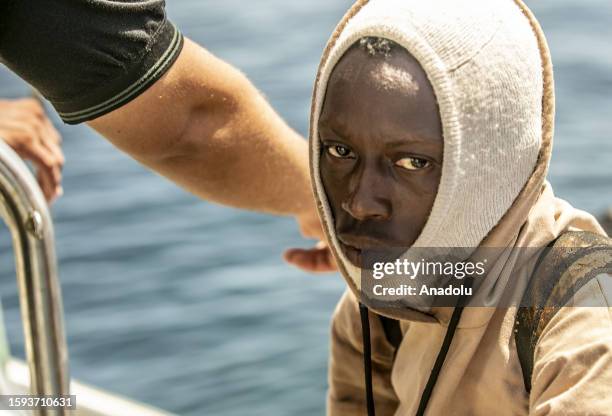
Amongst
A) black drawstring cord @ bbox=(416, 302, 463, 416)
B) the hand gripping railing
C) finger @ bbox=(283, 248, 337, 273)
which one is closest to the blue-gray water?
finger @ bbox=(283, 248, 337, 273)

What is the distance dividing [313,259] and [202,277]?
5.11m

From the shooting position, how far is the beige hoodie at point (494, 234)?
196cm

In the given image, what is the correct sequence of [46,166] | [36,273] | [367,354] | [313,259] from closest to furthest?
1. [36,273]
2. [367,354]
3. [313,259]
4. [46,166]

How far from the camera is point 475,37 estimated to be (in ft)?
6.81

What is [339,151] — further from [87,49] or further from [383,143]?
[87,49]

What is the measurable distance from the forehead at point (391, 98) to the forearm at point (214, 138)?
640 millimetres

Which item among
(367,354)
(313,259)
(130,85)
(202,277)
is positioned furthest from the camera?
(202,277)

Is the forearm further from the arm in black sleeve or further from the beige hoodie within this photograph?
the beige hoodie

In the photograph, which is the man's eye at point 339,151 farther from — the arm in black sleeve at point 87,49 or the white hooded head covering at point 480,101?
the arm in black sleeve at point 87,49

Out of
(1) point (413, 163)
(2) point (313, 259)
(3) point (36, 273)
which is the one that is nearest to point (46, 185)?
(2) point (313, 259)

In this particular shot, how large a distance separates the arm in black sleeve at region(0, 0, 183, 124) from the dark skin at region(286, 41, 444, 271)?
1.72 feet

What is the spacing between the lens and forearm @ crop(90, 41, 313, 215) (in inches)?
105

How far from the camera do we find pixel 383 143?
2078 millimetres

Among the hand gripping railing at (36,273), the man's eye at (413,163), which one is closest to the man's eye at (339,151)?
the man's eye at (413,163)
